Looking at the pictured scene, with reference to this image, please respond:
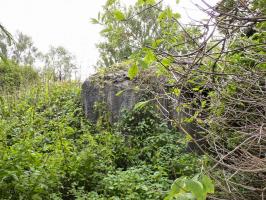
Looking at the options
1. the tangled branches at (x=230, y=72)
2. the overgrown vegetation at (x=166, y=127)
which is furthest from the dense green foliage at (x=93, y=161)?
the tangled branches at (x=230, y=72)

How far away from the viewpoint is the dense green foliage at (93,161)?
279cm

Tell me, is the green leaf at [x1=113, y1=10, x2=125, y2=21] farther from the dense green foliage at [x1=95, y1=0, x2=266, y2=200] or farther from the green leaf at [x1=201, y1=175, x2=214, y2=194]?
the green leaf at [x1=201, y1=175, x2=214, y2=194]

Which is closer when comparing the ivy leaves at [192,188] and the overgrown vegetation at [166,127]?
the ivy leaves at [192,188]

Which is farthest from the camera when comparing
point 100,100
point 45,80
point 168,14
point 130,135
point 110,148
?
point 45,80

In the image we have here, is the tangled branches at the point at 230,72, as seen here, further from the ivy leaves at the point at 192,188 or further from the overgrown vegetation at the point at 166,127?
the ivy leaves at the point at 192,188

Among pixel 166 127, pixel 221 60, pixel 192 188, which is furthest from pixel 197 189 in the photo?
pixel 166 127

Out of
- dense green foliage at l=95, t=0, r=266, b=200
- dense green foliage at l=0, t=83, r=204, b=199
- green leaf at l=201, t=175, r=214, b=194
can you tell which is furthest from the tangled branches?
dense green foliage at l=0, t=83, r=204, b=199

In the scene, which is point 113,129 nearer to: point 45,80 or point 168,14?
point 45,80

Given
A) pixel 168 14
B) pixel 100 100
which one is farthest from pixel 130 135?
pixel 168 14

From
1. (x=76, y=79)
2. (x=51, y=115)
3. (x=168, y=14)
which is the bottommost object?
(x=51, y=115)

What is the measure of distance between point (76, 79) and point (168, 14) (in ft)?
23.8

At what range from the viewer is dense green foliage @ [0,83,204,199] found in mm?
2787

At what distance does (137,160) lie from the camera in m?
Answer: 4.29

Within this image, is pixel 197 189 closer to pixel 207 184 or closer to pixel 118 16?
pixel 207 184
